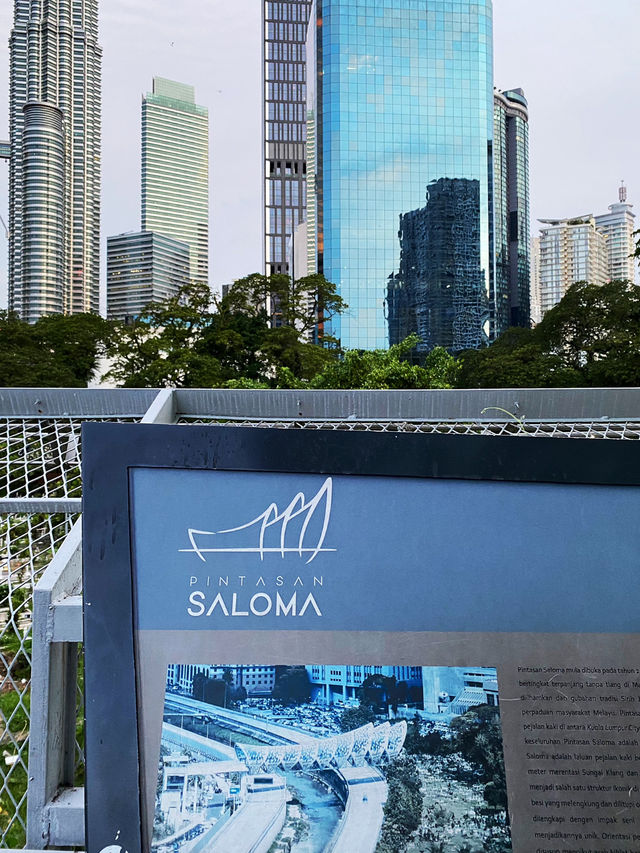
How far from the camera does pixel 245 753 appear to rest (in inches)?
33.4

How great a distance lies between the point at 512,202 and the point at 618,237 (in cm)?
1663

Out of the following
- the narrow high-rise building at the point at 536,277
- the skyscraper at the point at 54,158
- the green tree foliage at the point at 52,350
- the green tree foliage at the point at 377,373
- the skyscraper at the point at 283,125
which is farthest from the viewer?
the narrow high-rise building at the point at 536,277

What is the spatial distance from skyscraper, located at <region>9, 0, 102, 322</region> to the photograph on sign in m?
54.9

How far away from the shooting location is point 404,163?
126ft

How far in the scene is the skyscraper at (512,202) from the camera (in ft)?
139

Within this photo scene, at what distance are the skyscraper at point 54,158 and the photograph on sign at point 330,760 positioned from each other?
54.9 m

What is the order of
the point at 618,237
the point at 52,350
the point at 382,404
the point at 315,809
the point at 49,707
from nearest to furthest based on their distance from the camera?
the point at 315,809
the point at 49,707
the point at 382,404
the point at 52,350
the point at 618,237

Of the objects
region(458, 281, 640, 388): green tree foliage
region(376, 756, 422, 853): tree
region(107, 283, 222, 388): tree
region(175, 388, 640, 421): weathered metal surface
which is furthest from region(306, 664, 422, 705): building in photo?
region(458, 281, 640, 388): green tree foliage

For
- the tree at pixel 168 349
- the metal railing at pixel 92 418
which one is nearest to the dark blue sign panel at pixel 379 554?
the metal railing at pixel 92 418

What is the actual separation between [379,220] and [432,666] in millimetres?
38867

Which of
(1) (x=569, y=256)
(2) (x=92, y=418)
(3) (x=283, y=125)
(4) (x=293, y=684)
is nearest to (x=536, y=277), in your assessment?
(1) (x=569, y=256)

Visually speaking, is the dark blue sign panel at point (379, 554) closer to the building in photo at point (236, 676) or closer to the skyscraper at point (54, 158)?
the building in photo at point (236, 676)

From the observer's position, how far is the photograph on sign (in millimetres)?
828

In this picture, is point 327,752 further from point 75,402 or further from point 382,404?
point 75,402
